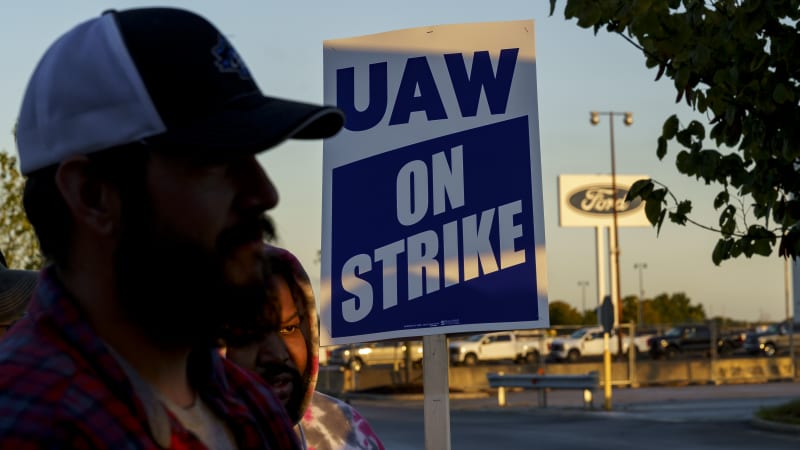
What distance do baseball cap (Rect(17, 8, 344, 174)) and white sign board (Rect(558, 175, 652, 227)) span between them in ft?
→ 211

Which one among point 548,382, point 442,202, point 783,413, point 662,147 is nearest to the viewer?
point 442,202

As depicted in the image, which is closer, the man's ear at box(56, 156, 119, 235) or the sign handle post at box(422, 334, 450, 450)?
the man's ear at box(56, 156, 119, 235)

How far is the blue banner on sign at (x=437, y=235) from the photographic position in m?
4.48

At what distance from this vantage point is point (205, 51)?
5.17ft

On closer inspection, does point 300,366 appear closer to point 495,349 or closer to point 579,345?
point 495,349

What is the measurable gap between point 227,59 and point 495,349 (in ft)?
188

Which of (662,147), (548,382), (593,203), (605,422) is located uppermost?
(593,203)

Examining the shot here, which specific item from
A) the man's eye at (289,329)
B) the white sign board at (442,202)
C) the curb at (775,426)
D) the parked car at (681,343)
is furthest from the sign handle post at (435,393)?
the parked car at (681,343)

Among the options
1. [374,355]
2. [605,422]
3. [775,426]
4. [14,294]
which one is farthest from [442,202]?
[374,355]

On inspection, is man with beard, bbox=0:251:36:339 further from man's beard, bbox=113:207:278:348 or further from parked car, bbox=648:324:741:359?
parked car, bbox=648:324:741:359

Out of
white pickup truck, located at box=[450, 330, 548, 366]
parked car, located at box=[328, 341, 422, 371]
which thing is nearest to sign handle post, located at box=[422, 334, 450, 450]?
parked car, located at box=[328, 341, 422, 371]

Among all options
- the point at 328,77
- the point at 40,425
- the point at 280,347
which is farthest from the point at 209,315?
the point at 328,77

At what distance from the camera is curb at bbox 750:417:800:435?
23172 millimetres

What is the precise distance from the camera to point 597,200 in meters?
67.2
